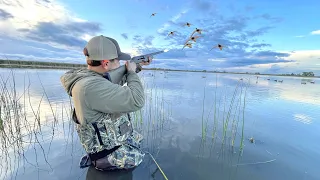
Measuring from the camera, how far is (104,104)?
6.42 ft

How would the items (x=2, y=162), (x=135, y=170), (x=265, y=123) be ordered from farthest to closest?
(x=265, y=123), (x=2, y=162), (x=135, y=170)

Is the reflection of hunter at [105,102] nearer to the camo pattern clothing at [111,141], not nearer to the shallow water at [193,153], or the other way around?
the camo pattern clothing at [111,141]

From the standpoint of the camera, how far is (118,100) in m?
1.97

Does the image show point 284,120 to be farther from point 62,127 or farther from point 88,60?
point 62,127

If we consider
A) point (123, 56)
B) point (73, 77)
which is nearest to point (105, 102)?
point (73, 77)

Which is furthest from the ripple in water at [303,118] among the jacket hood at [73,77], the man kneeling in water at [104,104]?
the jacket hood at [73,77]

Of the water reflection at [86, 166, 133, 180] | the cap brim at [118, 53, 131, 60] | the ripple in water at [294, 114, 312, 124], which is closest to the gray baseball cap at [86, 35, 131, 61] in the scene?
the cap brim at [118, 53, 131, 60]

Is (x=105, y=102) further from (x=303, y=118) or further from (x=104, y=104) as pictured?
(x=303, y=118)

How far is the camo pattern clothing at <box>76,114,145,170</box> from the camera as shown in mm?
2344

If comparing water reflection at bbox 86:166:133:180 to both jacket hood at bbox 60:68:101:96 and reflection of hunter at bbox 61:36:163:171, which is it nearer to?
reflection of hunter at bbox 61:36:163:171

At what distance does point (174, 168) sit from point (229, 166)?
1.14 metres

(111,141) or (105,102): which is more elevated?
(105,102)

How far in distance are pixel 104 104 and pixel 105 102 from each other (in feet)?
0.10

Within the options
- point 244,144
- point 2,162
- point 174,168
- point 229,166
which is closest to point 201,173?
point 174,168
